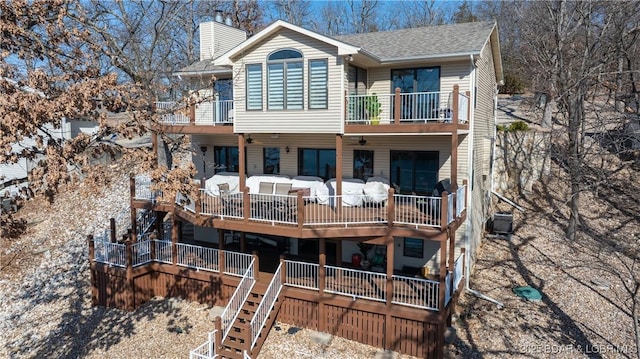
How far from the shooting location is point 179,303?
15172mm

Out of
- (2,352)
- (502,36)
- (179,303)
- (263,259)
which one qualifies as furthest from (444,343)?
(502,36)

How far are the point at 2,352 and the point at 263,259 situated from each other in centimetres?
865

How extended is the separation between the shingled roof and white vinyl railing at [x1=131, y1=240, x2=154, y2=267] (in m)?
10.7

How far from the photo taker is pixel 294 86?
14.1m

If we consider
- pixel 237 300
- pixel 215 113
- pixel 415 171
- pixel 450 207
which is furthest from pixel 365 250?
pixel 215 113

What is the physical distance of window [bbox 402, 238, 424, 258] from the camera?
15109 mm

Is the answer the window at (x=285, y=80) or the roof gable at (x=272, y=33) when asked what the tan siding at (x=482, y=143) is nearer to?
the roof gable at (x=272, y=33)

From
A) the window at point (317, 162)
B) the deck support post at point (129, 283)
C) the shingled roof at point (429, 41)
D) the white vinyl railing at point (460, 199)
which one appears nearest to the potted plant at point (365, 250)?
the window at point (317, 162)

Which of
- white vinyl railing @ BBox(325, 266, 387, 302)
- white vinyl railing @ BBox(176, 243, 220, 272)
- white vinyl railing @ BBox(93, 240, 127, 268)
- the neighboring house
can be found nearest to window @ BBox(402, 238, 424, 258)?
the neighboring house

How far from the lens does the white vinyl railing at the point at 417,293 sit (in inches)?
470

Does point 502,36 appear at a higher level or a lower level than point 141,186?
higher

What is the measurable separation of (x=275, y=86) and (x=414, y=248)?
7.33 meters

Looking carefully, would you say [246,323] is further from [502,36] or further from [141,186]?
[502,36]

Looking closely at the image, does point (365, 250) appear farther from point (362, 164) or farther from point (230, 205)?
point (230, 205)
